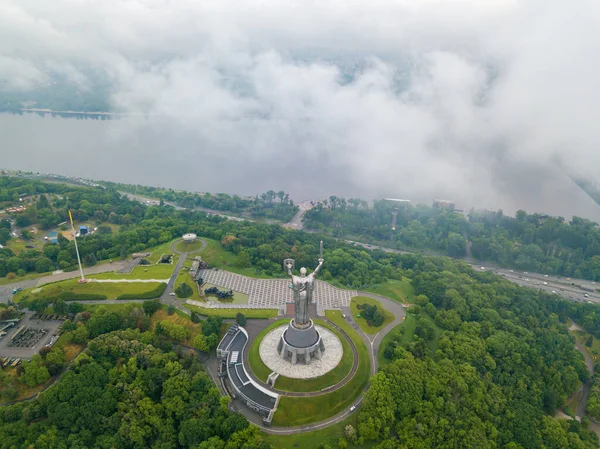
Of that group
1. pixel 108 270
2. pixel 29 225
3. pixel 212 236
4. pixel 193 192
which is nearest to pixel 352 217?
pixel 212 236

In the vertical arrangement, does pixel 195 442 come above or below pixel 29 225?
below

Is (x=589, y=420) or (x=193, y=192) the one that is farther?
(x=193, y=192)

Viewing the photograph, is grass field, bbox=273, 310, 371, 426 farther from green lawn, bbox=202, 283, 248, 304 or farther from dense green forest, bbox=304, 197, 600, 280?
dense green forest, bbox=304, 197, 600, 280

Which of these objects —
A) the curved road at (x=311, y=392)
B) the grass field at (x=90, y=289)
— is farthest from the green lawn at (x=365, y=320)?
the grass field at (x=90, y=289)

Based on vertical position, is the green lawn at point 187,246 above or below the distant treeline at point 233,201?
below

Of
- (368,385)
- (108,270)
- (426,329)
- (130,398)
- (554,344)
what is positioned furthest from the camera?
(108,270)

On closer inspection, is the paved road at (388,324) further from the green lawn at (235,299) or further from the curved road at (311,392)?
the green lawn at (235,299)

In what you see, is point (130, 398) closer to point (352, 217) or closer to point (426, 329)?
point (426, 329)

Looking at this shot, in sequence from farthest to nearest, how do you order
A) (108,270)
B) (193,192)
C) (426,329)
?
1. (193,192)
2. (108,270)
3. (426,329)
